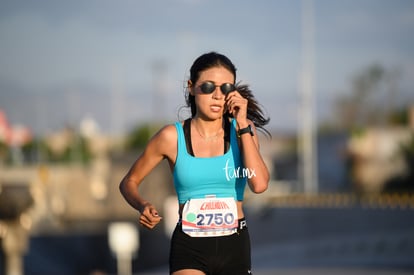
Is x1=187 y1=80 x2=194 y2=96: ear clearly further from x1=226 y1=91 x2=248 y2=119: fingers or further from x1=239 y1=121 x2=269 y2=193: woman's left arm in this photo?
x1=239 y1=121 x2=269 y2=193: woman's left arm

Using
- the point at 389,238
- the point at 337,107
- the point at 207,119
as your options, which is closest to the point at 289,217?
the point at 389,238

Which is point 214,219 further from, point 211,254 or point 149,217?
point 149,217

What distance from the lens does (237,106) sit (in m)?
6.00

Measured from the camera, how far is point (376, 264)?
104 feet

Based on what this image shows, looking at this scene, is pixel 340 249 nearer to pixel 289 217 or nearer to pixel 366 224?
A: pixel 366 224

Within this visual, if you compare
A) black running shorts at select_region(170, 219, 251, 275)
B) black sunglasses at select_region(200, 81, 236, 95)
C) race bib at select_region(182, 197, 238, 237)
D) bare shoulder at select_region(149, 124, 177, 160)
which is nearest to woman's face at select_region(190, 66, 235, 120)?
black sunglasses at select_region(200, 81, 236, 95)

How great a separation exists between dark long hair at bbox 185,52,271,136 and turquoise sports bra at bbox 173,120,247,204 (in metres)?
0.34

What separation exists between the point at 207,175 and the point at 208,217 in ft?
0.76

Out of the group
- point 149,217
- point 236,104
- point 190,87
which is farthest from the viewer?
point 190,87

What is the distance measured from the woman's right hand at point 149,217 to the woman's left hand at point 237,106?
74 centimetres

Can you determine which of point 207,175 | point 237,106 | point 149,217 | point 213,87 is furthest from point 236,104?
point 149,217

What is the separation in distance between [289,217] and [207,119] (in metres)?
33.2

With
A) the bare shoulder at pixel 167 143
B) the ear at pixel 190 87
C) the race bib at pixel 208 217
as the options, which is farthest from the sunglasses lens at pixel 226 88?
the race bib at pixel 208 217

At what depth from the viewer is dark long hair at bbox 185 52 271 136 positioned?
19.7 feet
